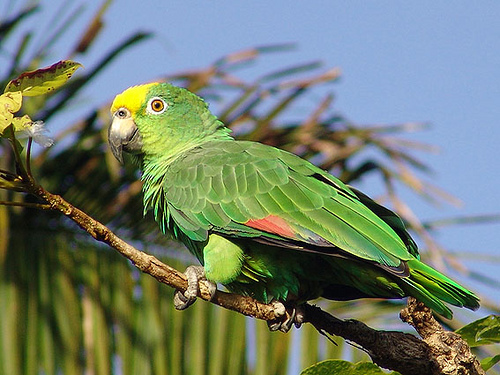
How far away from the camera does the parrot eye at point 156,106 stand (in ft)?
11.0

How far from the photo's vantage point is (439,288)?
228 cm

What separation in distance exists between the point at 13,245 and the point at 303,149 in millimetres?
1946

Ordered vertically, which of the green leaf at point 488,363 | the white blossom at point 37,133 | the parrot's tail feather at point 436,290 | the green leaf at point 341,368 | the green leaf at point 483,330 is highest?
the white blossom at point 37,133

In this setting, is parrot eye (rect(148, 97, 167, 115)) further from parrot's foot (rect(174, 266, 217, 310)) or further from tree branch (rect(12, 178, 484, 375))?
tree branch (rect(12, 178, 484, 375))

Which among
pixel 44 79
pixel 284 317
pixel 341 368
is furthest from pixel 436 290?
pixel 44 79

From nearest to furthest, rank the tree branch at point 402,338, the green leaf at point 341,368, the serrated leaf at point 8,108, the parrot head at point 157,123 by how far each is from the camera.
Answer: the serrated leaf at point 8,108
the green leaf at point 341,368
the tree branch at point 402,338
the parrot head at point 157,123

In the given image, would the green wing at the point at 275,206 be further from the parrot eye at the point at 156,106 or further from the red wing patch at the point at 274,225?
the parrot eye at the point at 156,106

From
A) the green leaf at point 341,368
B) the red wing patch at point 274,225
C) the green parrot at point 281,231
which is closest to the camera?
the green leaf at point 341,368

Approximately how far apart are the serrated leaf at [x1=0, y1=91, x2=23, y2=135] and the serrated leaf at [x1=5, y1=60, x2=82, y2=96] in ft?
0.20

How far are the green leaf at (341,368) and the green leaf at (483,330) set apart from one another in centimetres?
30

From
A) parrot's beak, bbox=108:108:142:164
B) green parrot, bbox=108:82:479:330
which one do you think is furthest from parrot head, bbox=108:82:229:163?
green parrot, bbox=108:82:479:330

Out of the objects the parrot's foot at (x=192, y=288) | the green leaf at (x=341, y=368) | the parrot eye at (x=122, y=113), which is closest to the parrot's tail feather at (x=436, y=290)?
the green leaf at (x=341, y=368)

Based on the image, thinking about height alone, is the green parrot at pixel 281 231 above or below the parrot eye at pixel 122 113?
below

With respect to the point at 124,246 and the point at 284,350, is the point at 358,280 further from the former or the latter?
the point at 284,350
